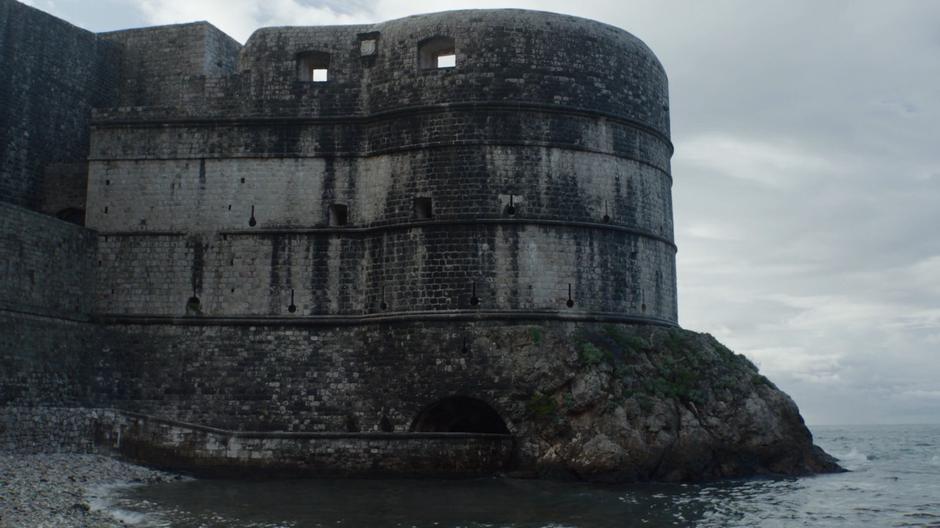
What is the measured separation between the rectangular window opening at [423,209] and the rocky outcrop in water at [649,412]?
12.6 feet

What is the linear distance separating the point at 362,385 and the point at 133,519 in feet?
27.6

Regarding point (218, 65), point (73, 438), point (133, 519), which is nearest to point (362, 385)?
point (73, 438)

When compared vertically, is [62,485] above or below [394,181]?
below

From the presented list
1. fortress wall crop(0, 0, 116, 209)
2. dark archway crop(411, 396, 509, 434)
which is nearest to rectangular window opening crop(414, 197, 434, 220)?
dark archway crop(411, 396, 509, 434)

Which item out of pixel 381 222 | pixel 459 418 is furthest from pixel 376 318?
pixel 459 418

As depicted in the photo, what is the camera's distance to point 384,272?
23.1 m

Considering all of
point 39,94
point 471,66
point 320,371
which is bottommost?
point 320,371

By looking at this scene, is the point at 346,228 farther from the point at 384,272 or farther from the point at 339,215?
the point at 384,272

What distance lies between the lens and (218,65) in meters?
27.3

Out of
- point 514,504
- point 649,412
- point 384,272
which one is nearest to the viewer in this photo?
point 514,504

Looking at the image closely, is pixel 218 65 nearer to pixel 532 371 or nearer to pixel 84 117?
pixel 84 117

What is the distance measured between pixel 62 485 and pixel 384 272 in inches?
352

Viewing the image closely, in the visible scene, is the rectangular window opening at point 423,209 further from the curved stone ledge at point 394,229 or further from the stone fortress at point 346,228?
the curved stone ledge at point 394,229

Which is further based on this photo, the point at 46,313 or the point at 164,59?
the point at 164,59
